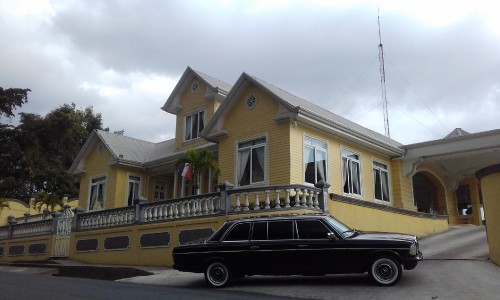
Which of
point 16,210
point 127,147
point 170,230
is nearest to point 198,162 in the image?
point 170,230

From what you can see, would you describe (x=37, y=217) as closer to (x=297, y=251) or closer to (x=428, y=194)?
(x=297, y=251)

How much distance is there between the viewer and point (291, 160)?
1642 cm

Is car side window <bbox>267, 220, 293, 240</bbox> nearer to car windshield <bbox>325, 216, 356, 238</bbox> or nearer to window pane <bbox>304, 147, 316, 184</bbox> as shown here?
car windshield <bbox>325, 216, 356, 238</bbox>

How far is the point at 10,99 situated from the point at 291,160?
32.1 metres

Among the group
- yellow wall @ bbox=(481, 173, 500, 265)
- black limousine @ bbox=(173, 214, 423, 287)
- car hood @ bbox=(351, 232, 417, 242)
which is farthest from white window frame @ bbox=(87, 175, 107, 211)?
yellow wall @ bbox=(481, 173, 500, 265)

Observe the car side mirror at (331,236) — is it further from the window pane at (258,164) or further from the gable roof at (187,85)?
the gable roof at (187,85)

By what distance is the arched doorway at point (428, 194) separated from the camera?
24.3m

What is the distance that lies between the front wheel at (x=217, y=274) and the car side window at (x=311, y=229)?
1836 mm

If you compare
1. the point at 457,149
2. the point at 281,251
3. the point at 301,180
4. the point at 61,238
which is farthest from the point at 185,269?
the point at 457,149

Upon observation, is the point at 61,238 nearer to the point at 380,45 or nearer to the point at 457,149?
the point at 457,149

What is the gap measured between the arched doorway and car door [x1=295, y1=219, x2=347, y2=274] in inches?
596

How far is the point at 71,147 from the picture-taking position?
1620 inches

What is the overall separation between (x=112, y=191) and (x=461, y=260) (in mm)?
17024

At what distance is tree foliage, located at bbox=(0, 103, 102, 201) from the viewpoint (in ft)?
122
